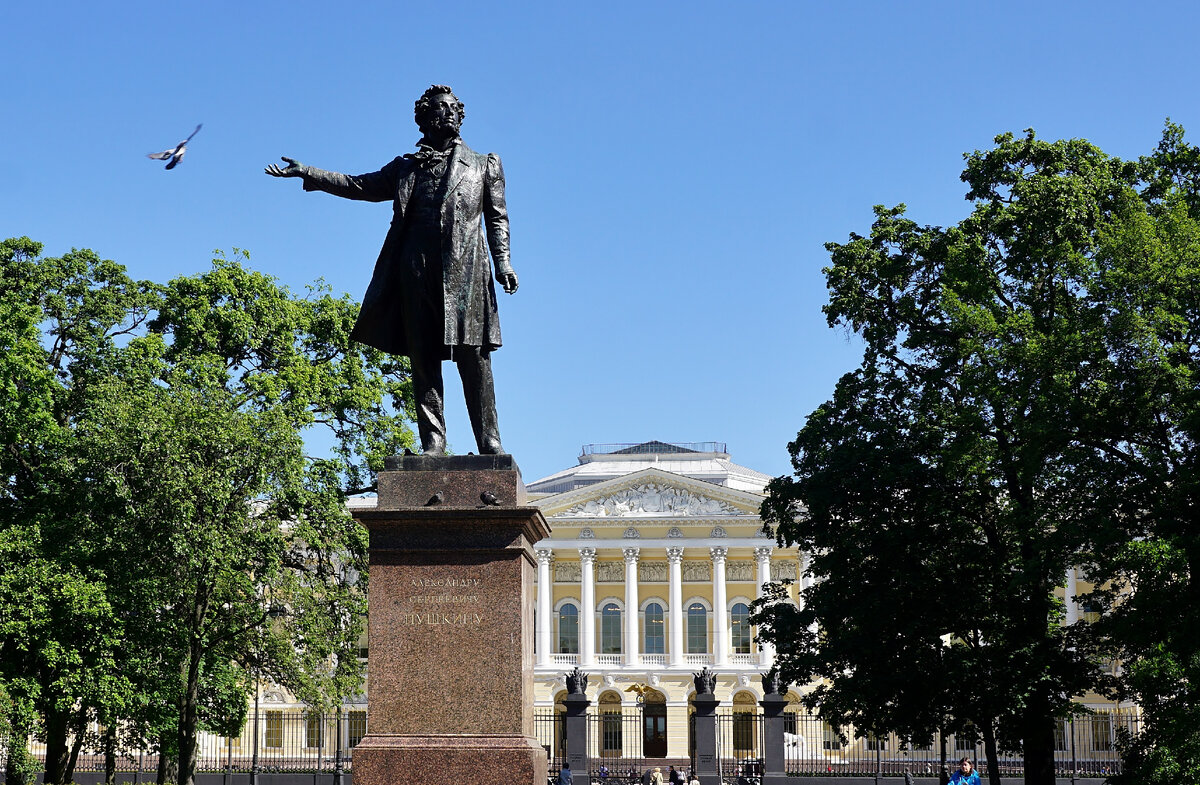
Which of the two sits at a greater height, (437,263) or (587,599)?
(437,263)

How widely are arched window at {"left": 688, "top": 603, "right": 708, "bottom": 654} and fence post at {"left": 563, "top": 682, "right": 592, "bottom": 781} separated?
35598 mm

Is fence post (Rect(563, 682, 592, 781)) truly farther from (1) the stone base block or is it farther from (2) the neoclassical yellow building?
(2) the neoclassical yellow building

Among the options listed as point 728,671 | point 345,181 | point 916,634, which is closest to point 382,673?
point 345,181

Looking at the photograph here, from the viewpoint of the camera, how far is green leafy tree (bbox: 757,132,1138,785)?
21078 millimetres

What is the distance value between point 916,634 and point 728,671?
4077 centimetres

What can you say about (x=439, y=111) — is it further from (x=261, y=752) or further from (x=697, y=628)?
(x=697, y=628)

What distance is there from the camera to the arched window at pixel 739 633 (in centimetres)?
6494

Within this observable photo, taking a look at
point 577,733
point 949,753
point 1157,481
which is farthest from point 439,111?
point 949,753

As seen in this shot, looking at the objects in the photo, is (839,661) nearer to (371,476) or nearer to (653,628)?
(371,476)

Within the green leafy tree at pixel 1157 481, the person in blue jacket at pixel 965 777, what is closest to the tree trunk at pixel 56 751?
the person in blue jacket at pixel 965 777

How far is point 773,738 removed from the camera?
30016 millimetres

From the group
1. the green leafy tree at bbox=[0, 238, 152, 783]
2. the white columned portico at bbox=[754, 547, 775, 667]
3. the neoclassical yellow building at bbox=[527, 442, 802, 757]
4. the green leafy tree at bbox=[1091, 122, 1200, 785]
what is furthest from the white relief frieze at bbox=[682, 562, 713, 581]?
the green leafy tree at bbox=[1091, 122, 1200, 785]

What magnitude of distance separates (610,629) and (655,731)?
6608mm

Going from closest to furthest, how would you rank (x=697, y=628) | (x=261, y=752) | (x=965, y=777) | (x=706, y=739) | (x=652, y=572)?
(x=965, y=777), (x=706, y=739), (x=261, y=752), (x=697, y=628), (x=652, y=572)
